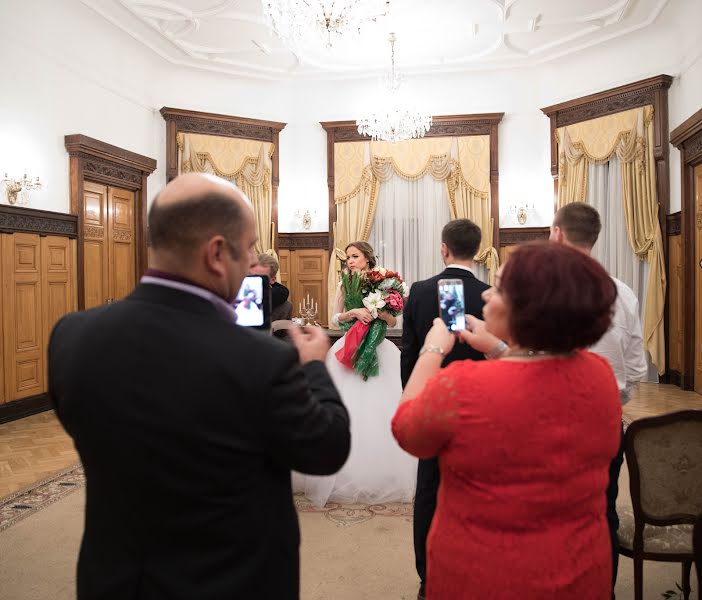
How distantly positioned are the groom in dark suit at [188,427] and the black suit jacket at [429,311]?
1707 millimetres

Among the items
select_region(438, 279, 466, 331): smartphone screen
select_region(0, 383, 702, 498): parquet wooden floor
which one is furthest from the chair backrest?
select_region(0, 383, 702, 498): parquet wooden floor

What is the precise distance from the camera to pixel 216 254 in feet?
4.10

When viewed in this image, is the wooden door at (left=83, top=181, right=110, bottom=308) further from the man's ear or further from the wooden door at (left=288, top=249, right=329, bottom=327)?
the man's ear

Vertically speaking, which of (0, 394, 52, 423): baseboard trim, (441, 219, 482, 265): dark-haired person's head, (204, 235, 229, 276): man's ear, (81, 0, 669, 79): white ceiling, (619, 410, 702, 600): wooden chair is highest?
(81, 0, 669, 79): white ceiling

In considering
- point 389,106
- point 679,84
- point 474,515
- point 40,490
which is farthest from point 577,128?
point 474,515

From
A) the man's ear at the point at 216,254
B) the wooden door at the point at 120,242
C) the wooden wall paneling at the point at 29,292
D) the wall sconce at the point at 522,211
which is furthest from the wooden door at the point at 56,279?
the man's ear at the point at 216,254

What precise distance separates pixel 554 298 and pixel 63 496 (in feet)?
14.3

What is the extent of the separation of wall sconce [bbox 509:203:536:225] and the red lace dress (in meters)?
9.26

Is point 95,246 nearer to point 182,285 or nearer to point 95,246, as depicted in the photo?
point 95,246

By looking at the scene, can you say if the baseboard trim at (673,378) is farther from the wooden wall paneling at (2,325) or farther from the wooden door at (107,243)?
the wooden wall paneling at (2,325)

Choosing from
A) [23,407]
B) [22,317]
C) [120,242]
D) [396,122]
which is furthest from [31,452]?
[396,122]

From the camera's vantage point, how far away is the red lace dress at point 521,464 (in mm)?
1363

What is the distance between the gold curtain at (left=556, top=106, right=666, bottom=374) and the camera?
877cm

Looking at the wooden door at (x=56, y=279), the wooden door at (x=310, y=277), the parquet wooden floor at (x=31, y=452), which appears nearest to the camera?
the parquet wooden floor at (x=31, y=452)
